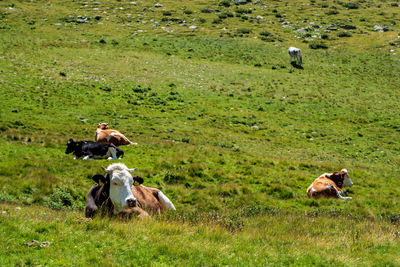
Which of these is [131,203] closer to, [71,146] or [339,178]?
[71,146]

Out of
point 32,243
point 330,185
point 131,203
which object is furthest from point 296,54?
point 32,243

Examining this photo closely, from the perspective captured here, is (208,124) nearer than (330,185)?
No

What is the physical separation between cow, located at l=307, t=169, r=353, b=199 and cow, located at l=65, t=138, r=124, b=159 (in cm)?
932

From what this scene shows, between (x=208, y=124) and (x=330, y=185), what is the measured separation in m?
15.2

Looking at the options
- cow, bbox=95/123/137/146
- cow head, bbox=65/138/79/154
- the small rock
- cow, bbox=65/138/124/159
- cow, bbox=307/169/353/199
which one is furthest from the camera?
cow, bbox=95/123/137/146

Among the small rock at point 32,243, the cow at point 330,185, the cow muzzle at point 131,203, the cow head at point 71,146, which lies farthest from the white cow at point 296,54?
the small rock at point 32,243

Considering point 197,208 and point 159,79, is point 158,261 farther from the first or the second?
point 159,79

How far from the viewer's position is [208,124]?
29.8 m

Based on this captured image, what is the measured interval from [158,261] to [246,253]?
6.47 feet

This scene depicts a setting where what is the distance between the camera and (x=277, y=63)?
49406 mm

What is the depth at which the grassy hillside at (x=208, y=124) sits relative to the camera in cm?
871

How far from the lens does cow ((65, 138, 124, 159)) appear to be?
17844 mm

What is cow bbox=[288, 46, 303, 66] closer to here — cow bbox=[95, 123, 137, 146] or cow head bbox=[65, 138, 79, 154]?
cow bbox=[95, 123, 137, 146]

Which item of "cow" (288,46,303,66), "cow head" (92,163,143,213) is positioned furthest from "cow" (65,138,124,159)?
"cow" (288,46,303,66)
